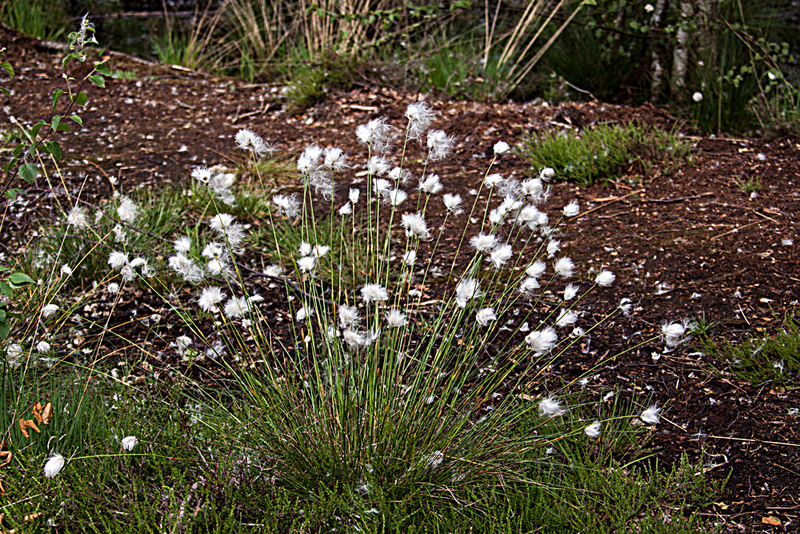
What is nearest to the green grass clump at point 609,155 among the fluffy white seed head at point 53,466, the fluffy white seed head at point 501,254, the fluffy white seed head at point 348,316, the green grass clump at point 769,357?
the green grass clump at point 769,357

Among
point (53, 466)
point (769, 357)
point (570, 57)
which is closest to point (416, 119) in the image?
point (53, 466)

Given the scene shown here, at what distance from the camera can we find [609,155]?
331cm

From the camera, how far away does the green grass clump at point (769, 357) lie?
1945mm

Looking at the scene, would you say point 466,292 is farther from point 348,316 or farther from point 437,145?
point 437,145

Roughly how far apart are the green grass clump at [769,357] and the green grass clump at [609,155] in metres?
1.39

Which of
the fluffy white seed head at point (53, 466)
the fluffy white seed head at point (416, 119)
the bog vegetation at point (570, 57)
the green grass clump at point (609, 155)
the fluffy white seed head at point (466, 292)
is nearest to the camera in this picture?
the fluffy white seed head at point (53, 466)

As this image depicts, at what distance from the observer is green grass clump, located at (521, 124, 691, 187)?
3279 millimetres

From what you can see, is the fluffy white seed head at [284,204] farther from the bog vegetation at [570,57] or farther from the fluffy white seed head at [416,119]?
the bog vegetation at [570,57]

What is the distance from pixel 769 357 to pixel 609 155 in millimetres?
1560

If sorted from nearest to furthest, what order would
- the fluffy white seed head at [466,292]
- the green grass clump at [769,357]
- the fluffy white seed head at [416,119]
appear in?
the fluffy white seed head at [466,292] → the fluffy white seed head at [416,119] → the green grass clump at [769,357]

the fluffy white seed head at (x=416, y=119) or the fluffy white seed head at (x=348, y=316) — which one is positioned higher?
the fluffy white seed head at (x=416, y=119)

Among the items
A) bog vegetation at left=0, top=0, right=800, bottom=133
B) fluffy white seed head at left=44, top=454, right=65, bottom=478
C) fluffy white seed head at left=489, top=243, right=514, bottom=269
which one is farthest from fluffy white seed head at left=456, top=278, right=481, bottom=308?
bog vegetation at left=0, top=0, right=800, bottom=133

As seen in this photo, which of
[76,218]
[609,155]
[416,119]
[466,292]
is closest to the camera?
[466,292]

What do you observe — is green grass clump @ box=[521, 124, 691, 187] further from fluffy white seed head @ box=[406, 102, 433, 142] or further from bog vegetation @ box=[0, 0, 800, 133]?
fluffy white seed head @ box=[406, 102, 433, 142]
